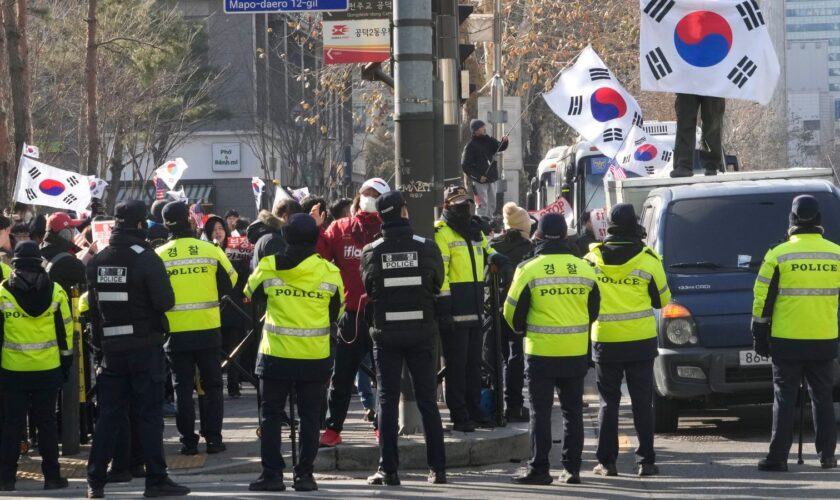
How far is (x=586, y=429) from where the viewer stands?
44.8ft

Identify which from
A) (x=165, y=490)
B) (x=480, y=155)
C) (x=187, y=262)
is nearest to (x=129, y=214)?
(x=187, y=262)

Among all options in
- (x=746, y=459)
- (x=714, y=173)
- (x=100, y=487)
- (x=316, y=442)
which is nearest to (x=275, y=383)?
(x=316, y=442)

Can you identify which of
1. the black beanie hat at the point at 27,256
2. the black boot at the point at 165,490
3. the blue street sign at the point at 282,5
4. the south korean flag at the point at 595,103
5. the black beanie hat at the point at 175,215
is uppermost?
the blue street sign at the point at 282,5

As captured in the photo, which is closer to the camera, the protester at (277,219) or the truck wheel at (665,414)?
the protester at (277,219)

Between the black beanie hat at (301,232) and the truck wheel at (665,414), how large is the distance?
13.1 feet

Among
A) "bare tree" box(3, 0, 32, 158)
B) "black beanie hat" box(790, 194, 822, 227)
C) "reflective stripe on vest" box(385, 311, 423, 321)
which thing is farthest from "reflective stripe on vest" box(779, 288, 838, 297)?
"bare tree" box(3, 0, 32, 158)

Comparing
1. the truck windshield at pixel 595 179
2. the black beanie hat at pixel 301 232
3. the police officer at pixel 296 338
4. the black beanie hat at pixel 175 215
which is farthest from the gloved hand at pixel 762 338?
the truck windshield at pixel 595 179

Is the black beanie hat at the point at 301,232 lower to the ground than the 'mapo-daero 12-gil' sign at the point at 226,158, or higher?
lower

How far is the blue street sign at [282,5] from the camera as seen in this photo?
39.7 ft

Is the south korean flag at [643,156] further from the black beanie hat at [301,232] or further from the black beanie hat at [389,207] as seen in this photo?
the black beanie hat at [301,232]

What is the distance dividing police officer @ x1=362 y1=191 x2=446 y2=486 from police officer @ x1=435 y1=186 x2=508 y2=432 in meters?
1.25

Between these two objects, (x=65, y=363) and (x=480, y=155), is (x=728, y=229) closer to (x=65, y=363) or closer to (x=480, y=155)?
(x=65, y=363)

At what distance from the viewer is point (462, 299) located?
11812mm

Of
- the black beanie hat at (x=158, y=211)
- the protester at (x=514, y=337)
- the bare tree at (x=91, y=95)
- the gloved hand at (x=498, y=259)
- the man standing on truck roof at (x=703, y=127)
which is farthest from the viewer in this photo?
the bare tree at (x=91, y=95)
